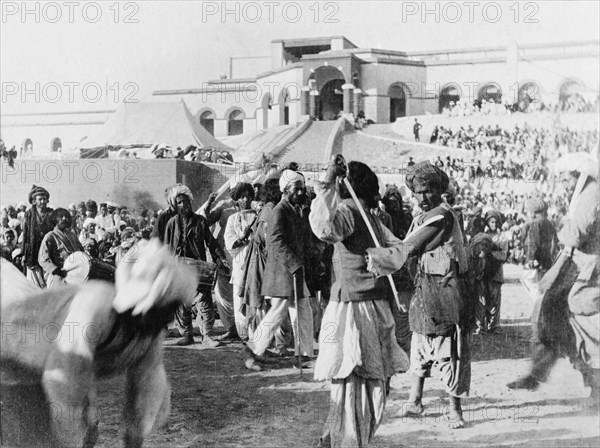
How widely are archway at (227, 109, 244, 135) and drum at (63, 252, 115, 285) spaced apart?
20.6m

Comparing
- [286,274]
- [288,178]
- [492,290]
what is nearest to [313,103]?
[492,290]

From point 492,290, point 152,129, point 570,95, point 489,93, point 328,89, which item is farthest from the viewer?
point 328,89

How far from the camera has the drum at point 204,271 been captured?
612cm

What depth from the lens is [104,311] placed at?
12.2 feet

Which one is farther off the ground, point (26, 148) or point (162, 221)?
point (26, 148)

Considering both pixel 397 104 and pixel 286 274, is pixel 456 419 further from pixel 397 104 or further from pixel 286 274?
pixel 397 104

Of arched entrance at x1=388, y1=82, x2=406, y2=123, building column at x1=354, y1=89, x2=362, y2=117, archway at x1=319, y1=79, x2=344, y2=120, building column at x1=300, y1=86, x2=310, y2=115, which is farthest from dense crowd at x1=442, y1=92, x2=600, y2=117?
archway at x1=319, y1=79, x2=344, y2=120

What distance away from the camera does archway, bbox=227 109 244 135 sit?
2714 centimetres

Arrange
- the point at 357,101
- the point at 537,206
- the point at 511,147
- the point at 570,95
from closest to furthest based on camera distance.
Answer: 1. the point at 537,206
2. the point at 570,95
3. the point at 511,147
4. the point at 357,101

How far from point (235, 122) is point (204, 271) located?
2288cm

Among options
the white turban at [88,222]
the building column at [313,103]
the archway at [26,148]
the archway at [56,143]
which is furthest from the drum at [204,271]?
the building column at [313,103]

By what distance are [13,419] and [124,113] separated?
8693 mm

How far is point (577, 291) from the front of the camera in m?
5.43

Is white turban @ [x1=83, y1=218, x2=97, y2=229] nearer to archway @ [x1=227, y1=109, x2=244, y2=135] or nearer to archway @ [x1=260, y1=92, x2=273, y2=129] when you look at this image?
archway @ [x1=227, y1=109, x2=244, y2=135]
